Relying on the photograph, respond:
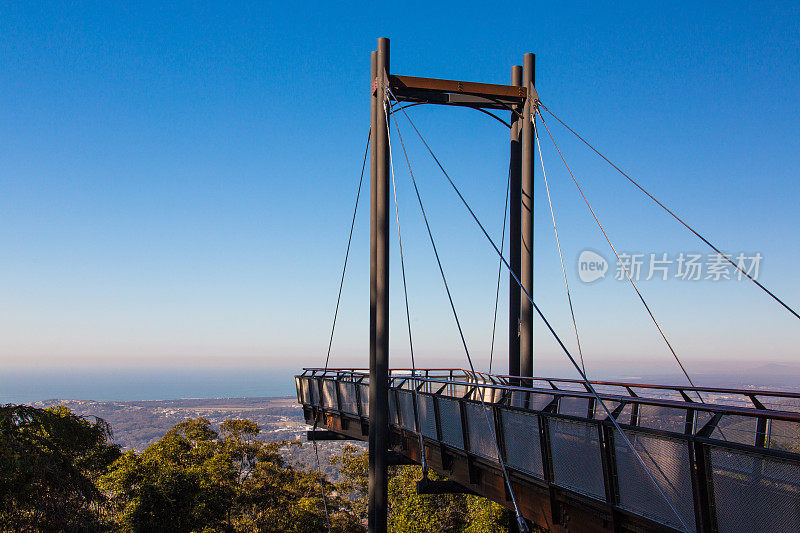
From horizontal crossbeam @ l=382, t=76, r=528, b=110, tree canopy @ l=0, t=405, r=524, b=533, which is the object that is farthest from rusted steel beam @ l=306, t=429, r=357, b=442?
horizontal crossbeam @ l=382, t=76, r=528, b=110

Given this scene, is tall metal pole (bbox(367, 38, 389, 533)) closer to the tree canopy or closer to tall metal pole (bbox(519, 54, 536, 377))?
tall metal pole (bbox(519, 54, 536, 377))

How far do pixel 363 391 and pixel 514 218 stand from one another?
18.4 ft

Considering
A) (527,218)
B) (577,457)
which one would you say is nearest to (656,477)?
(577,457)

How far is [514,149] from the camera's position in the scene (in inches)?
548

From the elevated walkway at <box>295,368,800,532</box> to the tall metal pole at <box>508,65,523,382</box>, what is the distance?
154 centimetres

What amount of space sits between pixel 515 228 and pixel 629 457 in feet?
25.1

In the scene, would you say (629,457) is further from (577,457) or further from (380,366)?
(380,366)

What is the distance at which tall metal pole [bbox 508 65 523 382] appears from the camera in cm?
1366

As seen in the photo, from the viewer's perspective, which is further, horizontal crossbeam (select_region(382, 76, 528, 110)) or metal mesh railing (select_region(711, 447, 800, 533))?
horizontal crossbeam (select_region(382, 76, 528, 110))

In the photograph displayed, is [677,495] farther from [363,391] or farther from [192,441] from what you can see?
[192,441]

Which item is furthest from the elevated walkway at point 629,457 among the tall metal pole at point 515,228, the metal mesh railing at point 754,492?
the tall metal pole at point 515,228

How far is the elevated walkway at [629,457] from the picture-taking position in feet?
17.1

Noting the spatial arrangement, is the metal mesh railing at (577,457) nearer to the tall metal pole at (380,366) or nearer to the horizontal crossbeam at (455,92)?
the tall metal pole at (380,366)

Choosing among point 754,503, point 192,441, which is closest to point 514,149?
point 754,503
